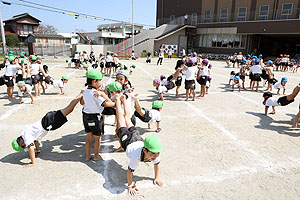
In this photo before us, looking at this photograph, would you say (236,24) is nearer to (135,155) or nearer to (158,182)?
(158,182)

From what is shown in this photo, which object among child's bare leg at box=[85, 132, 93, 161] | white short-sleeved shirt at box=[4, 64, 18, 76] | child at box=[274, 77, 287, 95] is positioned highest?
white short-sleeved shirt at box=[4, 64, 18, 76]

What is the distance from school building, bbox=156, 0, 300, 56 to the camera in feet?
87.6

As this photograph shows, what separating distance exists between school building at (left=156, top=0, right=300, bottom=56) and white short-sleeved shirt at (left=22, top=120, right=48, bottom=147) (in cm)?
2959

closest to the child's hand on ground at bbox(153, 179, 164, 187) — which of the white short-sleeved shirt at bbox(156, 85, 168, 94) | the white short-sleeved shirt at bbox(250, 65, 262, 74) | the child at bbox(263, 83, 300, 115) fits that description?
the child at bbox(263, 83, 300, 115)

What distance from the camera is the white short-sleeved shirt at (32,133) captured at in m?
3.81

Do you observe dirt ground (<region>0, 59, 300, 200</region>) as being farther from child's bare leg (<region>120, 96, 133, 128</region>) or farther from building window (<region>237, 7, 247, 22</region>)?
building window (<region>237, 7, 247, 22</region>)

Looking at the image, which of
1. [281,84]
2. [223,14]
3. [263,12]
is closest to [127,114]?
[281,84]

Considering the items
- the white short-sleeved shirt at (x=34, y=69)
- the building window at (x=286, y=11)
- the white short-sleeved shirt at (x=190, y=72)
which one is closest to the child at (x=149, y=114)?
the white short-sleeved shirt at (x=190, y=72)

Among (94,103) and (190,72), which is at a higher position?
(190,72)

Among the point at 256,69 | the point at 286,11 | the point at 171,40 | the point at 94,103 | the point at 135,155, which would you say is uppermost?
the point at 286,11

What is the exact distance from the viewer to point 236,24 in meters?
29.4

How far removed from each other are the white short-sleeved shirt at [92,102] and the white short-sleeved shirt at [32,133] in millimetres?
919

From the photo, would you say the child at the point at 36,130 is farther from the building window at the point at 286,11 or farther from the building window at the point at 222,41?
the building window at the point at 222,41

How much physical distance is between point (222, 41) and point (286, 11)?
8.79m
